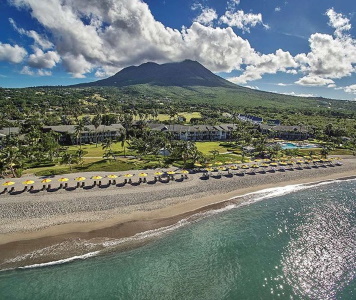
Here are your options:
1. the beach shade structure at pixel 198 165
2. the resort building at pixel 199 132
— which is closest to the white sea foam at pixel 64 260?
the beach shade structure at pixel 198 165

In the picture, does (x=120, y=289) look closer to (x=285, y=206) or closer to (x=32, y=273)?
(x=32, y=273)

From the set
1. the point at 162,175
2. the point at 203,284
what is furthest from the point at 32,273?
the point at 162,175

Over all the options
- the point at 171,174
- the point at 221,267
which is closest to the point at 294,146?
the point at 171,174

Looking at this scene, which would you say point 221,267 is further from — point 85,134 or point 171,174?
point 85,134

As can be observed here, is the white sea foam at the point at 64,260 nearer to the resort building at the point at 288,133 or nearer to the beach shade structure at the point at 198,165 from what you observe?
the beach shade structure at the point at 198,165

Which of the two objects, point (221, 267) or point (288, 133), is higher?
point (288, 133)

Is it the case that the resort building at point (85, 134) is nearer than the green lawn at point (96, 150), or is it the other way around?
the green lawn at point (96, 150)

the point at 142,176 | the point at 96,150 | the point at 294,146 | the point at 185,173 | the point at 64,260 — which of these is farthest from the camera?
the point at 294,146
